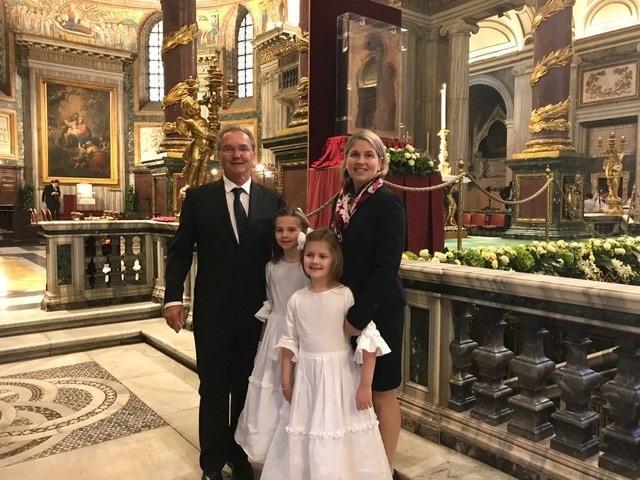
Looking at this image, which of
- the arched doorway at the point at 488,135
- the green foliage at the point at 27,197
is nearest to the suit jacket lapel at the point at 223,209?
the green foliage at the point at 27,197

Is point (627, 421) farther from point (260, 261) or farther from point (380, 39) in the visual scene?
point (380, 39)

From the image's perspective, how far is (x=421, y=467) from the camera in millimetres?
2787

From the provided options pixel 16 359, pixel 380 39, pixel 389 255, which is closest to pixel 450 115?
pixel 380 39

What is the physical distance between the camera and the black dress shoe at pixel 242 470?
2789mm

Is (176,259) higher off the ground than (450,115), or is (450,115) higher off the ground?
(450,115)

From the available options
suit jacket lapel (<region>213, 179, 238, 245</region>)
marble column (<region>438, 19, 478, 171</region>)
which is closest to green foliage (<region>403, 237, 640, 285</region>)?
suit jacket lapel (<region>213, 179, 238, 245</region>)

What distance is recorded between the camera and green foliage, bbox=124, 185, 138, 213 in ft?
70.4

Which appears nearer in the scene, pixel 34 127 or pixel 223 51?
pixel 34 127

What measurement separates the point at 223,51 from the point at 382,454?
21334 mm

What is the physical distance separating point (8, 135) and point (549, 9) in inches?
705

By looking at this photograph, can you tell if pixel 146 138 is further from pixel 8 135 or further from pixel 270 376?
pixel 270 376

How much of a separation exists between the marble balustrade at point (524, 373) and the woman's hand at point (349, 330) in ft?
2.86

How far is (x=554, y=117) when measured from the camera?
994 cm

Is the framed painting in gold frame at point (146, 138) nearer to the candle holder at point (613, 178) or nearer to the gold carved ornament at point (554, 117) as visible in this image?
the gold carved ornament at point (554, 117)
